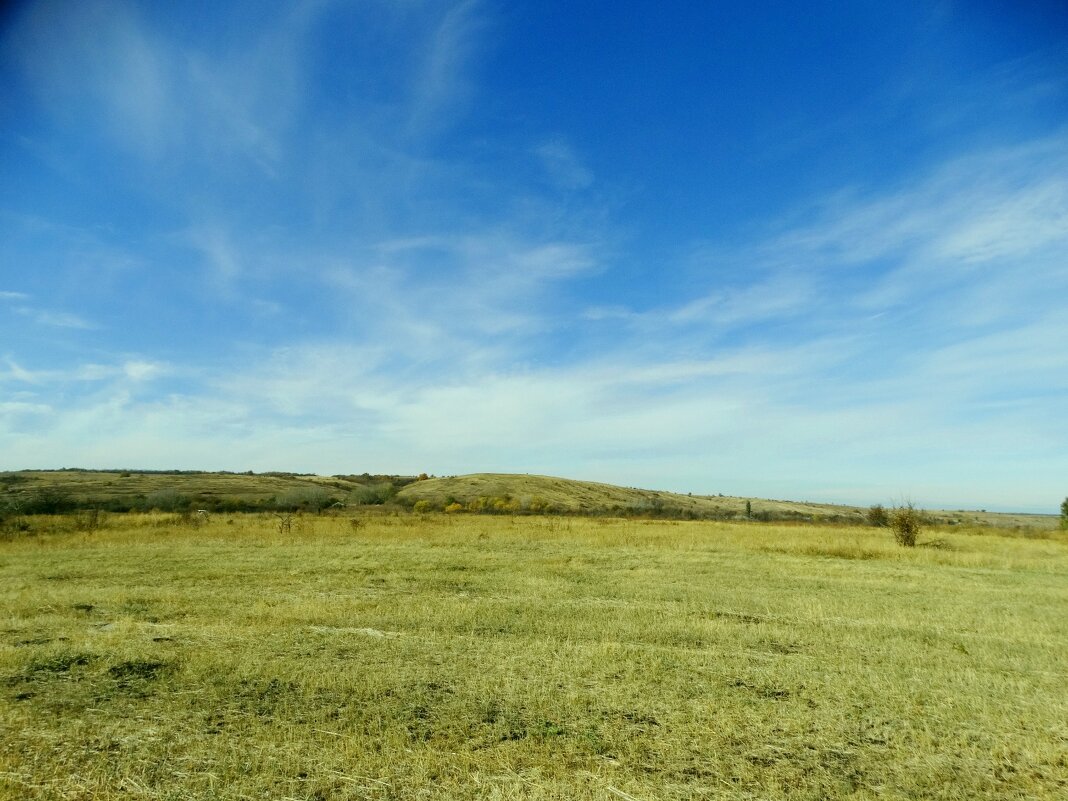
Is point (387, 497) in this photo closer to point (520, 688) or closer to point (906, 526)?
point (906, 526)

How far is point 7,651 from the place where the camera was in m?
9.20

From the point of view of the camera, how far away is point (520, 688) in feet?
26.5

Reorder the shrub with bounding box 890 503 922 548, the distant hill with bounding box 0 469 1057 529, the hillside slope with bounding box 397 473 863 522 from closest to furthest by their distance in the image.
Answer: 1. the shrub with bounding box 890 503 922 548
2. the distant hill with bounding box 0 469 1057 529
3. the hillside slope with bounding box 397 473 863 522

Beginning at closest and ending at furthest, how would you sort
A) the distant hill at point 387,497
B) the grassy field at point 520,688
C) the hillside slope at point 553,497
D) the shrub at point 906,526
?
the grassy field at point 520,688 → the shrub at point 906,526 → the distant hill at point 387,497 → the hillside slope at point 553,497

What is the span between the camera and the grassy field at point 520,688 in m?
5.75

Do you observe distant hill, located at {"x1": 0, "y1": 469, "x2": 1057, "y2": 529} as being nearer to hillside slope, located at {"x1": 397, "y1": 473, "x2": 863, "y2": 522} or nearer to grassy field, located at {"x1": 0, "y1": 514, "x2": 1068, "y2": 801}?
hillside slope, located at {"x1": 397, "y1": 473, "x2": 863, "y2": 522}

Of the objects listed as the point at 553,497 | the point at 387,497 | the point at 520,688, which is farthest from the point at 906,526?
the point at 387,497

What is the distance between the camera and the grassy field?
227 inches

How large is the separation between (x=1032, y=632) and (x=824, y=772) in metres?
9.29

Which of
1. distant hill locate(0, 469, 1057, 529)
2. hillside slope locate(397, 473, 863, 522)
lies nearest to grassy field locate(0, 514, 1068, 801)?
distant hill locate(0, 469, 1057, 529)

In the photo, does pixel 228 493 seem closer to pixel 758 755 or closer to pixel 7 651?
pixel 7 651

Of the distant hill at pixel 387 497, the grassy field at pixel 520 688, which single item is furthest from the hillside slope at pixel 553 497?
the grassy field at pixel 520 688

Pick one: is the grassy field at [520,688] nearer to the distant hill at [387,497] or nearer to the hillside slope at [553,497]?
the distant hill at [387,497]

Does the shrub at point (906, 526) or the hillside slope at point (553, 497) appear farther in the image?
the hillside slope at point (553, 497)
